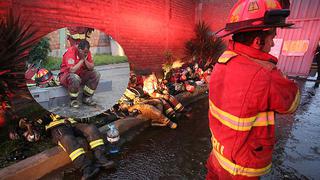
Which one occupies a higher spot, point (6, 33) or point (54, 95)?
point (6, 33)

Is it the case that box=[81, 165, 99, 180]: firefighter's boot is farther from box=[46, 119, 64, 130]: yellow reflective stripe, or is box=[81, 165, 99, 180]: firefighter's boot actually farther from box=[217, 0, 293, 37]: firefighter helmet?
box=[217, 0, 293, 37]: firefighter helmet

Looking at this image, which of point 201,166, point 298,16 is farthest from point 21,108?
point 298,16

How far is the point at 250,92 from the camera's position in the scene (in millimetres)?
1284

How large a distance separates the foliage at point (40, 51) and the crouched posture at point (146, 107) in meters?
2.03

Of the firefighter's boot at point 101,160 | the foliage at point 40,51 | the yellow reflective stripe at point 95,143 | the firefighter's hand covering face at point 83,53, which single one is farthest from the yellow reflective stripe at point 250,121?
the foliage at point 40,51

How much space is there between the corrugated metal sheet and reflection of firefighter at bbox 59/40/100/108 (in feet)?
32.9

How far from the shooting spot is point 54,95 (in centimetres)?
346

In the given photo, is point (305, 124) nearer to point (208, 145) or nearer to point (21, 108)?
point (208, 145)

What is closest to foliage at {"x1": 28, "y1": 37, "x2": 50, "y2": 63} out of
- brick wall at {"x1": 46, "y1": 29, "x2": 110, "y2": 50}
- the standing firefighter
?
brick wall at {"x1": 46, "y1": 29, "x2": 110, "y2": 50}

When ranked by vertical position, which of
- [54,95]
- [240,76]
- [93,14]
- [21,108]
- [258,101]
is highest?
[93,14]

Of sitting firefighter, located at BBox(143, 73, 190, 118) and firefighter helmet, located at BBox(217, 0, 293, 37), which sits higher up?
firefighter helmet, located at BBox(217, 0, 293, 37)

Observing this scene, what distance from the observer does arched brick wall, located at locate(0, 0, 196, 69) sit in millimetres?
4160

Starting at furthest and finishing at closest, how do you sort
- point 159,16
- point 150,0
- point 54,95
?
point 159,16
point 150,0
point 54,95

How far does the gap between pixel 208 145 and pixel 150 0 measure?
549 centimetres
